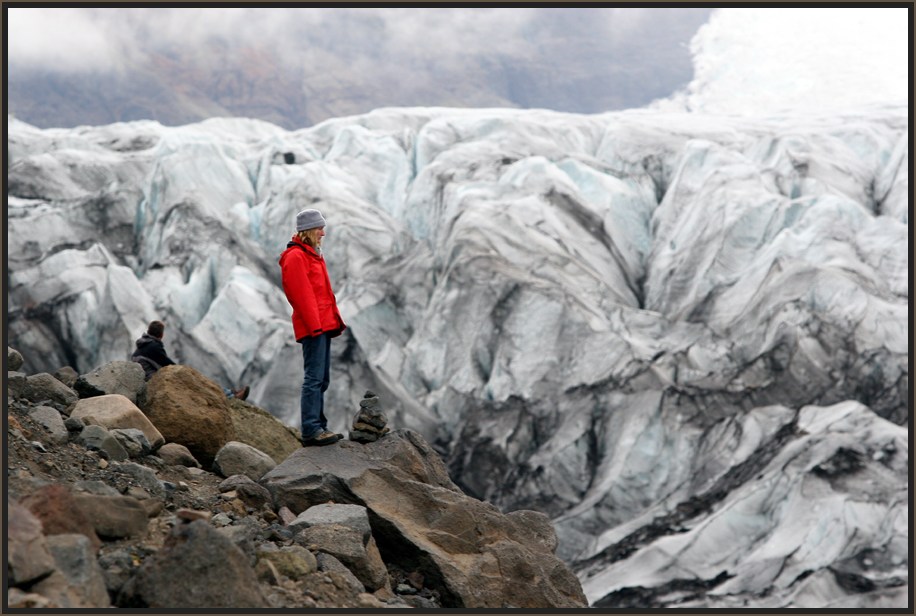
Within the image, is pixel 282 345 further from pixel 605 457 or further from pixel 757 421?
pixel 757 421

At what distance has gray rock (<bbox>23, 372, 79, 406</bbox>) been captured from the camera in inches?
238

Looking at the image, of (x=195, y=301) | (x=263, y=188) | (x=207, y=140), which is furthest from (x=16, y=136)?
(x=195, y=301)

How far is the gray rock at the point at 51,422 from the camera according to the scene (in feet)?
17.5

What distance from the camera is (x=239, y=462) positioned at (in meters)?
6.25

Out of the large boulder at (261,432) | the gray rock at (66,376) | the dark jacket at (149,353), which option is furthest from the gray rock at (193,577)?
the dark jacket at (149,353)

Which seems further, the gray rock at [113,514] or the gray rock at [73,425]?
the gray rock at [73,425]

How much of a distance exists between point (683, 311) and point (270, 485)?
49.6 feet

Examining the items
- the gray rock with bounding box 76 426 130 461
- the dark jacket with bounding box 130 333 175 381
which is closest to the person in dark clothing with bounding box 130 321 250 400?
the dark jacket with bounding box 130 333 175 381

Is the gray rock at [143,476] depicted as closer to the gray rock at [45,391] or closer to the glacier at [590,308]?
the gray rock at [45,391]

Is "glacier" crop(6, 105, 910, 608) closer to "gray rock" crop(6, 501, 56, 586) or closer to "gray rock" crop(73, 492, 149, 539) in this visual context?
"gray rock" crop(73, 492, 149, 539)

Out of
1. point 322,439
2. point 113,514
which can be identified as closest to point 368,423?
point 322,439

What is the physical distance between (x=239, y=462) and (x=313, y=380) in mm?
715

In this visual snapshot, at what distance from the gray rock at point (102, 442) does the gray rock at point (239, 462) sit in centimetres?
74

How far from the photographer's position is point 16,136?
2722 centimetres
